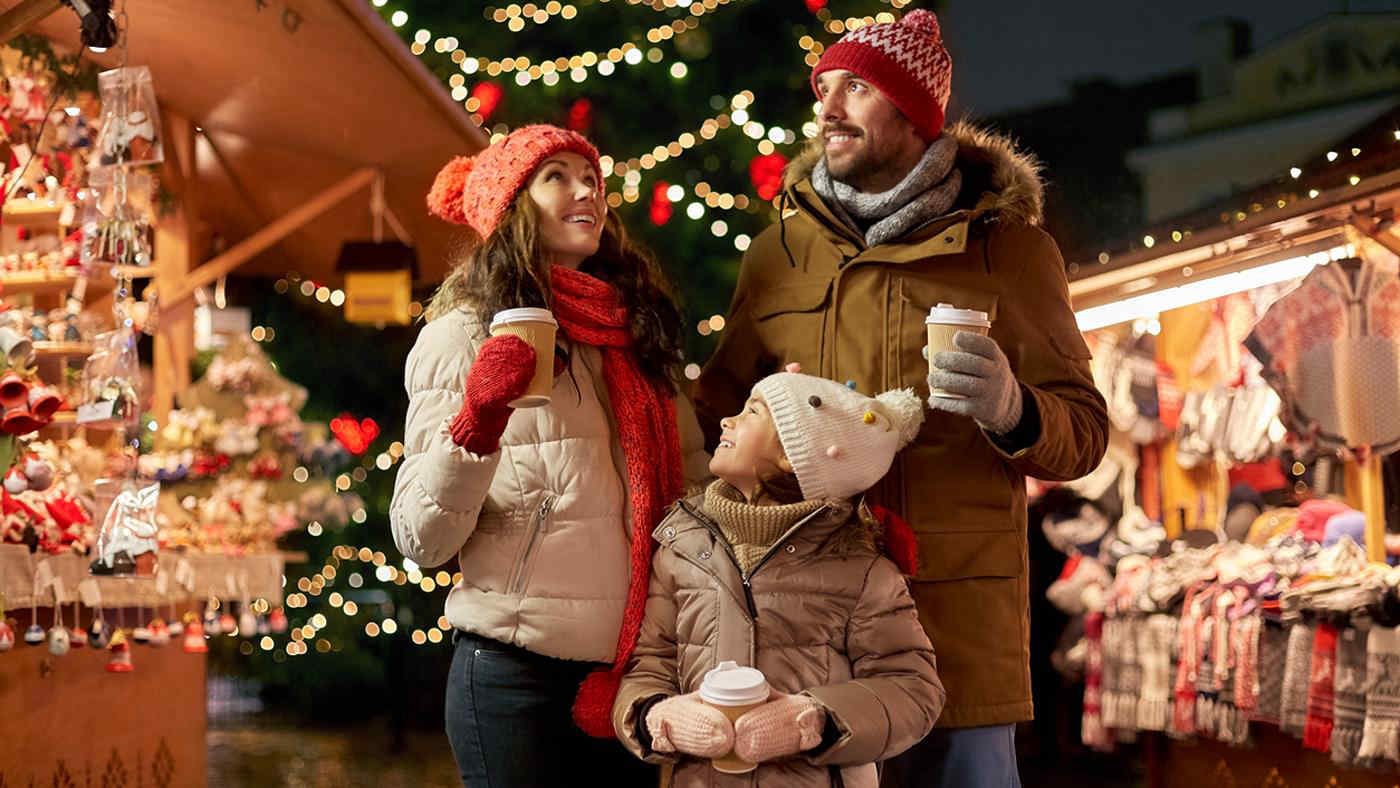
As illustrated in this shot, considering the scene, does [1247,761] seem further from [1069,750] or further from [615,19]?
[615,19]

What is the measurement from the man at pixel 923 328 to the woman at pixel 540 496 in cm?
50

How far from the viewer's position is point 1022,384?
3469mm

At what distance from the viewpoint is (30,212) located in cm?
593

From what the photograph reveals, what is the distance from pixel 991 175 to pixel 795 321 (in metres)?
0.56

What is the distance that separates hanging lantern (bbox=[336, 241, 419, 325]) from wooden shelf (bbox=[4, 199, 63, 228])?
3.38 m

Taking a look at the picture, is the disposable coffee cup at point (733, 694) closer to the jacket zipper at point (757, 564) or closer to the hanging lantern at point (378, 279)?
the jacket zipper at point (757, 564)

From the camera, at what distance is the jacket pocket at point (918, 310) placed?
146 inches

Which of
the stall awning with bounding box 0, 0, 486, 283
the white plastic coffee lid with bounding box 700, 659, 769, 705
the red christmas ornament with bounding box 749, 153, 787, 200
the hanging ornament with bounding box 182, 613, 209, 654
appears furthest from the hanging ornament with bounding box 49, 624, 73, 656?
the red christmas ornament with bounding box 749, 153, 787, 200

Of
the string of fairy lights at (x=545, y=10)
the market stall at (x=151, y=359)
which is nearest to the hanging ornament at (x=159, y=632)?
the market stall at (x=151, y=359)

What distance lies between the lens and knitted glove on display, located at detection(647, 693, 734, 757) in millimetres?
3014

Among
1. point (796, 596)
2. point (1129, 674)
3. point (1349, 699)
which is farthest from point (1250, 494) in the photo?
point (796, 596)

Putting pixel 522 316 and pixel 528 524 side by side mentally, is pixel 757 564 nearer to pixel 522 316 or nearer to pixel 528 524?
pixel 528 524

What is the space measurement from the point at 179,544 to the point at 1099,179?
775 centimetres

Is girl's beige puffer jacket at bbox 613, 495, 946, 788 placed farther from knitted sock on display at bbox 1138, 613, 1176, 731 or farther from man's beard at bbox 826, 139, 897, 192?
knitted sock on display at bbox 1138, 613, 1176, 731
